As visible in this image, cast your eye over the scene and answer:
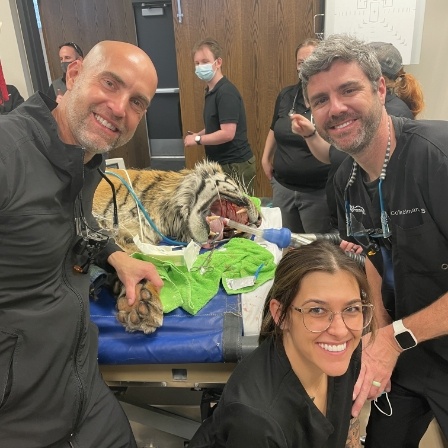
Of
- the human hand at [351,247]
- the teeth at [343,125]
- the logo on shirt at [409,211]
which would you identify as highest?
the teeth at [343,125]

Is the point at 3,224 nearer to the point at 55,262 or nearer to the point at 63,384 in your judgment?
the point at 55,262

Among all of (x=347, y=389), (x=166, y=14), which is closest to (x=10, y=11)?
(x=166, y=14)

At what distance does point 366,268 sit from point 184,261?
27.9 inches

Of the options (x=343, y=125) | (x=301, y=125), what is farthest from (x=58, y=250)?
(x=301, y=125)

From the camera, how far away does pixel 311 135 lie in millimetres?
2062

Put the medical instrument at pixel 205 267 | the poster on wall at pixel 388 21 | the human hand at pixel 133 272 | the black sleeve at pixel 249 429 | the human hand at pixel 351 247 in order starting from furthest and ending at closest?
the poster on wall at pixel 388 21 < the human hand at pixel 351 247 < the medical instrument at pixel 205 267 < the human hand at pixel 133 272 < the black sleeve at pixel 249 429

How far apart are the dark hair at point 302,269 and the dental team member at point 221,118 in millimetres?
1861

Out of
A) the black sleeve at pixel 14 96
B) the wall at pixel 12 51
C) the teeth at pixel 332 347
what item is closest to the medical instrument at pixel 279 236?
the teeth at pixel 332 347

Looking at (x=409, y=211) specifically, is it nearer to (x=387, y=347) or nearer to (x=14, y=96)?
(x=387, y=347)

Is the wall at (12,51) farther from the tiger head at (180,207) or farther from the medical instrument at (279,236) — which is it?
the medical instrument at (279,236)

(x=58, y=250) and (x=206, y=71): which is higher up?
(x=206, y=71)

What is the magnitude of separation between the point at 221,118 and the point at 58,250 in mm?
2019

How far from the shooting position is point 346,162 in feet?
5.07

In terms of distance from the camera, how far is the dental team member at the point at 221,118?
2920mm
